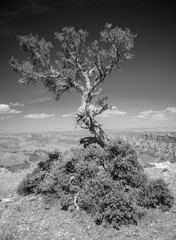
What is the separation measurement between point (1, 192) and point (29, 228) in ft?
25.4

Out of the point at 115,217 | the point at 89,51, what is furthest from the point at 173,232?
the point at 89,51

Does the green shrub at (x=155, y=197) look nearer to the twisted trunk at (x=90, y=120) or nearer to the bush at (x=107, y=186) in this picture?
the bush at (x=107, y=186)

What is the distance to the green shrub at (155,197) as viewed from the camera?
9625 mm

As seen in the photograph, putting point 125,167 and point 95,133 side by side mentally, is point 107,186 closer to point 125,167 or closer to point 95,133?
point 125,167

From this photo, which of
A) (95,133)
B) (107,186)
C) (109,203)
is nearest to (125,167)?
(107,186)

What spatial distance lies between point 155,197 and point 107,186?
115 inches

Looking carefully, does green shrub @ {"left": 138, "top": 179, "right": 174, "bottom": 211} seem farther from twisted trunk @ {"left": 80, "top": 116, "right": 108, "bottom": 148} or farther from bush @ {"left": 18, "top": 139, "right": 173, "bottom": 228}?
twisted trunk @ {"left": 80, "top": 116, "right": 108, "bottom": 148}

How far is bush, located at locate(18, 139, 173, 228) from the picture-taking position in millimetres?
8359

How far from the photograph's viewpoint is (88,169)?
10.4 m

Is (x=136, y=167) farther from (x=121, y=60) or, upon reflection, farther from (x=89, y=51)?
(x=89, y=51)

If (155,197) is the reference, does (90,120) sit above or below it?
above

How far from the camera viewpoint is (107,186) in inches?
363

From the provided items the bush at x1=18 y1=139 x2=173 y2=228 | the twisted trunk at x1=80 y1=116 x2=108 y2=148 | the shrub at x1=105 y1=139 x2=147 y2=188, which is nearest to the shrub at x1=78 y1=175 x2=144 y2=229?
the bush at x1=18 y1=139 x2=173 y2=228

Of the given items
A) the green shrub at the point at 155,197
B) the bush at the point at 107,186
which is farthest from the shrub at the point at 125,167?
the green shrub at the point at 155,197
